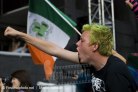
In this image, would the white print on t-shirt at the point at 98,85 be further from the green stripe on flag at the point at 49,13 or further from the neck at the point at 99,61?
the green stripe on flag at the point at 49,13

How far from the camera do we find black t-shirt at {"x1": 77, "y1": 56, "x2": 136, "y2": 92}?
224 cm

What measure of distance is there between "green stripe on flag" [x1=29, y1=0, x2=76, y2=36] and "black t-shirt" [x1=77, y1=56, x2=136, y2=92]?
3.18 metres

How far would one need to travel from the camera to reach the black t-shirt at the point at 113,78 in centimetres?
224

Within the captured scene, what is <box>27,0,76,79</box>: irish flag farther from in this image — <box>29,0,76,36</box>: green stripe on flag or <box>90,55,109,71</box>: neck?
<box>90,55,109,71</box>: neck

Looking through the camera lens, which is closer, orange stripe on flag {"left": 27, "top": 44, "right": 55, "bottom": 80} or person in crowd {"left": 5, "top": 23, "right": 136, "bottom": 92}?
person in crowd {"left": 5, "top": 23, "right": 136, "bottom": 92}

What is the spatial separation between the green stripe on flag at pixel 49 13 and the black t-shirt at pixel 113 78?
10.4 ft

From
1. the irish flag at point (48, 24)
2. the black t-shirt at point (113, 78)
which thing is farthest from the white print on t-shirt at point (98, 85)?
the irish flag at point (48, 24)

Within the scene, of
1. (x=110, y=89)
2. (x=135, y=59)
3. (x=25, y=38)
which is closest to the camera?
(x=110, y=89)

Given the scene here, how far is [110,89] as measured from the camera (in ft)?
7.45

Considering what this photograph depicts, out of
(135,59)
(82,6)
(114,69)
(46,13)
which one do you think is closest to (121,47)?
(82,6)

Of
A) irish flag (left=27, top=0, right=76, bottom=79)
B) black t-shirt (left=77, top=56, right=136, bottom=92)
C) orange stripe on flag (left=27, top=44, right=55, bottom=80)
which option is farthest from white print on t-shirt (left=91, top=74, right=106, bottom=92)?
irish flag (left=27, top=0, right=76, bottom=79)

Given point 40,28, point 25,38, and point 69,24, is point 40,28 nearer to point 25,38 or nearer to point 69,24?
point 69,24

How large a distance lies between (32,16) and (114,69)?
367 centimetres

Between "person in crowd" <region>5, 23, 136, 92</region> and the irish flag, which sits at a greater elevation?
the irish flag
